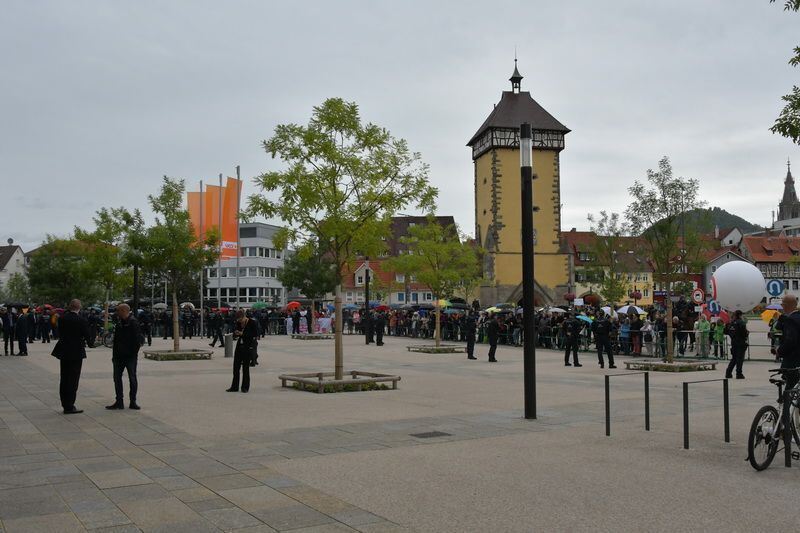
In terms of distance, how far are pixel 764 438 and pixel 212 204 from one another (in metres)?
34.5

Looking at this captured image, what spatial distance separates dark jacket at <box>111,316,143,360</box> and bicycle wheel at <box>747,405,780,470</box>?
9871 mm

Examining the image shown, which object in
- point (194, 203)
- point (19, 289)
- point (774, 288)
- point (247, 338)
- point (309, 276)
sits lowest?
point (247, 338)

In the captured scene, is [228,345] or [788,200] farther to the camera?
[788,200]

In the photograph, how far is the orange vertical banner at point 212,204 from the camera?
38.9m

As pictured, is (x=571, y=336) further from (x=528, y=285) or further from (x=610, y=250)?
(x=610, y=250)

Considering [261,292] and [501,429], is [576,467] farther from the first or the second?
[261,292]

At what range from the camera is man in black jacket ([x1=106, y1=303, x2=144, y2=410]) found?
13039mm

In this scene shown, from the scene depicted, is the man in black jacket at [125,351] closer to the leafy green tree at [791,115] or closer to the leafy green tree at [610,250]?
the leafy green tree at [791,115]

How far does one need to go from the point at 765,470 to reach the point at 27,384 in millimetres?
15575

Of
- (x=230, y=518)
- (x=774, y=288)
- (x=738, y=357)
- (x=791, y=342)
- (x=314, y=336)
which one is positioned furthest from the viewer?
(x=314, y=336)

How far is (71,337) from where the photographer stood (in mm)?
12695

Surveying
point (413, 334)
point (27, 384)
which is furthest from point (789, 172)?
point (27, 384)

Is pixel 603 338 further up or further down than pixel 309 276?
further down

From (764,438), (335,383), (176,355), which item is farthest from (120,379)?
(176,355)
